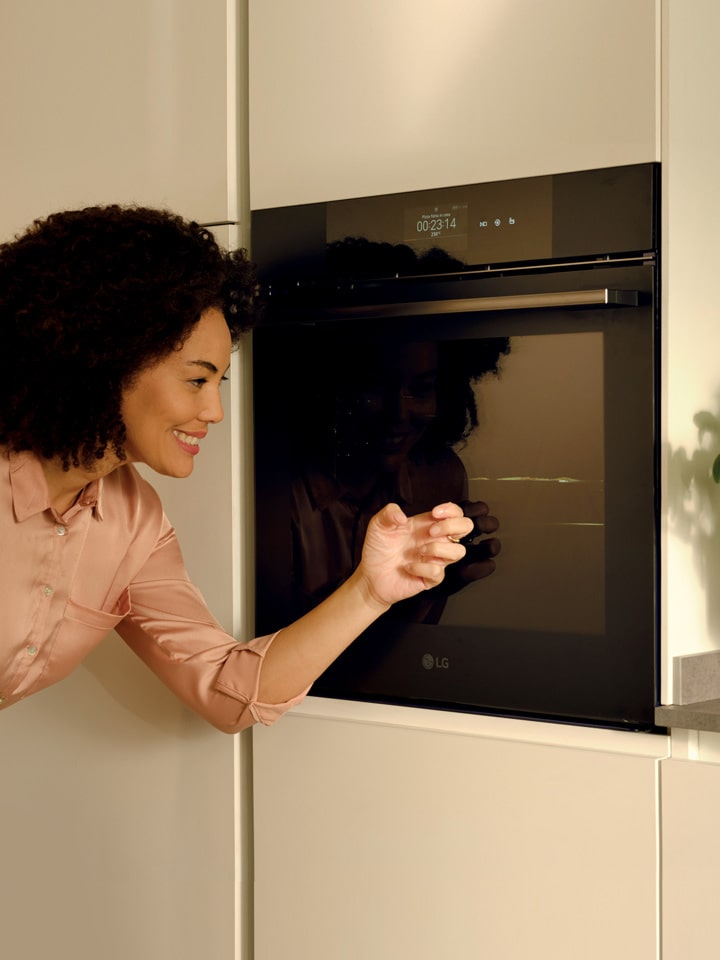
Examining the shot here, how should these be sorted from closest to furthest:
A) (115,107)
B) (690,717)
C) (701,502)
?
1. (690,717)
2. (701,502)
3. (115,107)

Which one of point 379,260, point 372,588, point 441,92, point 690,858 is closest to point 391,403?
point 379,260

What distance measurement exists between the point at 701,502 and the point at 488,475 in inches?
10.6

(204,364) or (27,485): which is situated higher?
(204,364)

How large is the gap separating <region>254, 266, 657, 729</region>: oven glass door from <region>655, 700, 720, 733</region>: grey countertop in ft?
0.13

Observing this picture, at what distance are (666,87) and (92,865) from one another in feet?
4.50

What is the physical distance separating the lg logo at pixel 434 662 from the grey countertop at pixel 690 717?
0.30m

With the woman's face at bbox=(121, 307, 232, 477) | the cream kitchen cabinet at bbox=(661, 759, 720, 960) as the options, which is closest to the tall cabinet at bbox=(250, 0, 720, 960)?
the cream kitchen cabinet at bbox=(661, 759, 720, 960)

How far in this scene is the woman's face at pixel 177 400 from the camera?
1.40 meters

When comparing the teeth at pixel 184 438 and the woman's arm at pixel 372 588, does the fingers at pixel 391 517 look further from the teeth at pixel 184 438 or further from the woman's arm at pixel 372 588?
the teeth at pixel 184 438

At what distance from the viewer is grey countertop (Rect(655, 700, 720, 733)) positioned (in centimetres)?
133

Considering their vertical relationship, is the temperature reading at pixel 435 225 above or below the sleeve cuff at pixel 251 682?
above

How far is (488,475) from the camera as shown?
151 centimetres

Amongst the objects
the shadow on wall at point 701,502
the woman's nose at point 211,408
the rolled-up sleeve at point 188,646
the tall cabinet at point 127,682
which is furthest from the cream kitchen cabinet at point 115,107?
the shadow on wall at point 701,502

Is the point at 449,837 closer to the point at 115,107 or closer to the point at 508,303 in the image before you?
the point at 508,303
